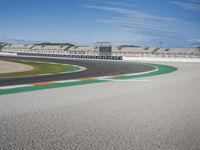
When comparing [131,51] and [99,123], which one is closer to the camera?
[99,123]

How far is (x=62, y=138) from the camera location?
406 cm

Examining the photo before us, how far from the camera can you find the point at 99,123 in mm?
5035

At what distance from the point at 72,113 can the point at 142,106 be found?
1.91 meters

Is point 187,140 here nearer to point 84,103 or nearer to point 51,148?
point 51,148

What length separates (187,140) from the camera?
404 cm

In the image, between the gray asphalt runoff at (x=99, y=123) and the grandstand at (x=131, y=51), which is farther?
the grandstand at (x=131, y=51)

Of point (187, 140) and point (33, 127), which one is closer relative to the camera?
point (187, 140)

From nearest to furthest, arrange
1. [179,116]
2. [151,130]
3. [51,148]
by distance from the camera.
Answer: [51,148], [151,130], [179,116]

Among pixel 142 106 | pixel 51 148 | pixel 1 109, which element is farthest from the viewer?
pixel 142 106

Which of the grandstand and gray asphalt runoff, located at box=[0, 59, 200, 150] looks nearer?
gray asphalt runoff, located at box=[0, 59, 200, 150]

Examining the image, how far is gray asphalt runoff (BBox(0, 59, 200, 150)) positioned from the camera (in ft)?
12.6

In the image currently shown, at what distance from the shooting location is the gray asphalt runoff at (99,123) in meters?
3.85

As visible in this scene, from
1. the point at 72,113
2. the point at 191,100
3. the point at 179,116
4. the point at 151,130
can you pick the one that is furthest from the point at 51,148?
the point at 191,100

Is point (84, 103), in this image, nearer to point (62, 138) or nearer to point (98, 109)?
point (98, 109)
